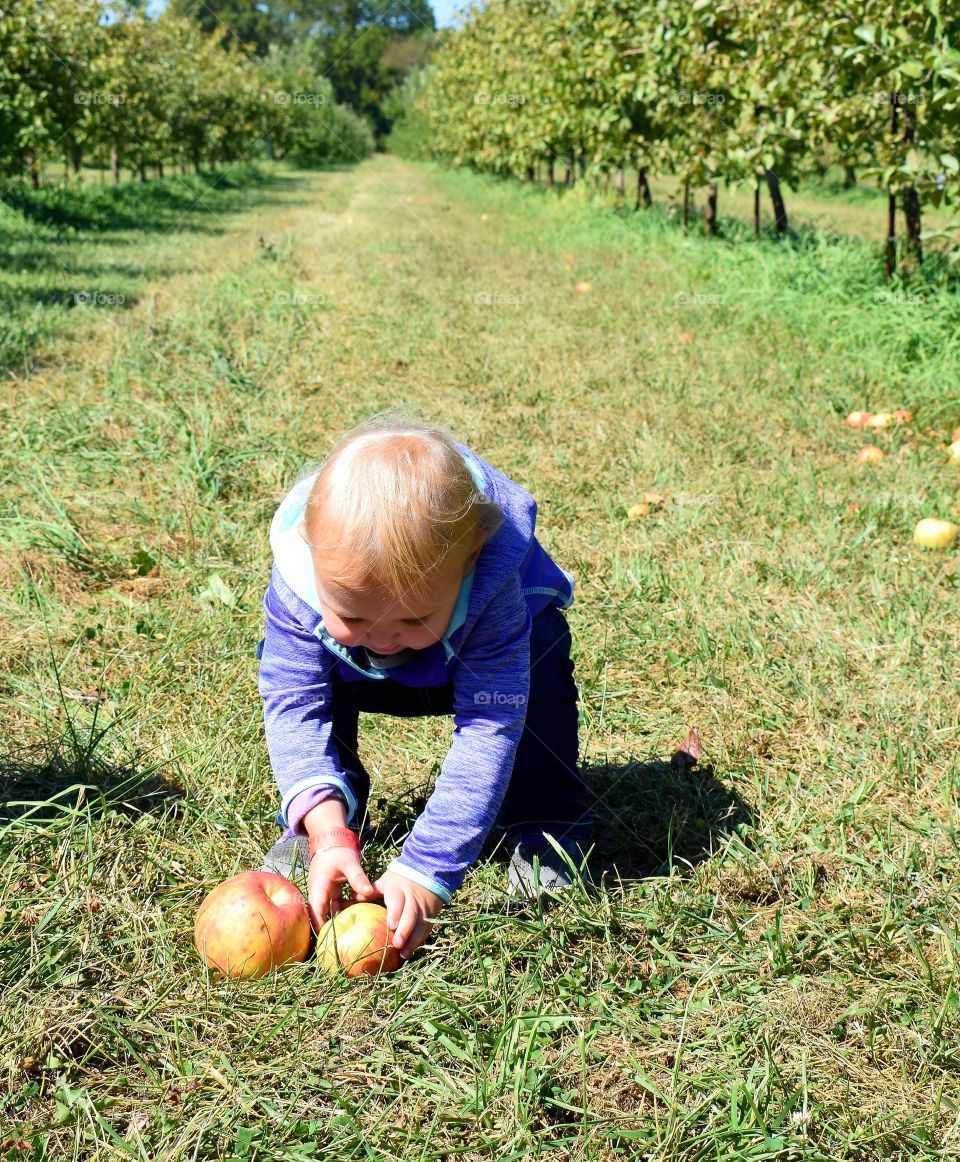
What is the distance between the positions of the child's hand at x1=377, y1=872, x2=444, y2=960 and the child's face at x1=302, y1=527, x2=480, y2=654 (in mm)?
394

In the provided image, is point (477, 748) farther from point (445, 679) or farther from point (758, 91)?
point (758, 91)

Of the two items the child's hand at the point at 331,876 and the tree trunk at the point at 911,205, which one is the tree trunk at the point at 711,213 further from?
the child's hand at the point at 331,876

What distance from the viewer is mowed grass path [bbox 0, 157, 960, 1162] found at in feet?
4.93

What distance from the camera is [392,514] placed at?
1408 mm

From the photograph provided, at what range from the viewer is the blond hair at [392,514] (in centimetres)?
141

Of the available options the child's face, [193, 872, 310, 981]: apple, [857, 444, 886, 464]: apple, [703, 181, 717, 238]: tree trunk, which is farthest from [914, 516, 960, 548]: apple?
[703, 181, 717, 238]: tree trunk

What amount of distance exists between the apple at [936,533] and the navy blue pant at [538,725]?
1.91 metres

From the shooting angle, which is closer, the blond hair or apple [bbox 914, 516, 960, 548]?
the blond hair

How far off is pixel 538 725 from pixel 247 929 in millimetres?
634

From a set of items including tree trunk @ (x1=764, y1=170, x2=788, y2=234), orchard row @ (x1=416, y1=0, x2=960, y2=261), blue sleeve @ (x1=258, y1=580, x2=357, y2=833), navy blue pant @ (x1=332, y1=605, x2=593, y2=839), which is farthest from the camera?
tree trunk @ (x1=764, y1=170, x2=788, y2=234)

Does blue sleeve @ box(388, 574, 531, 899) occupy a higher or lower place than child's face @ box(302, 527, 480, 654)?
lower

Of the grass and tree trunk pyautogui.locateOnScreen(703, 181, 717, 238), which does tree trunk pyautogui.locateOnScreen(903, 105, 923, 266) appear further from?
the grass

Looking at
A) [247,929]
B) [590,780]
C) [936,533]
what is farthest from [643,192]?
[247,929]

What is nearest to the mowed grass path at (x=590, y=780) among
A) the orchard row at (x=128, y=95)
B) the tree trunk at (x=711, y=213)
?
the tree trunk at (x=711, y=213)
